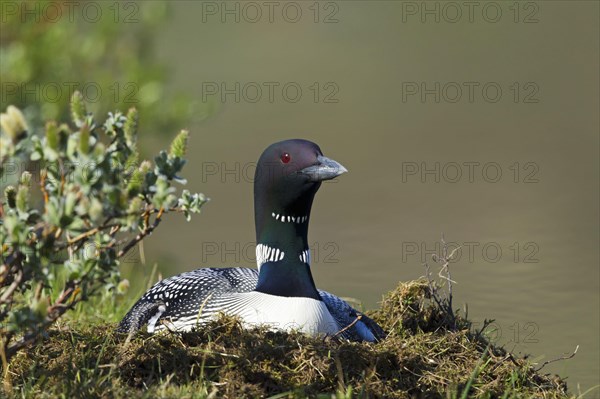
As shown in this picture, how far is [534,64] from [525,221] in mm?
7239

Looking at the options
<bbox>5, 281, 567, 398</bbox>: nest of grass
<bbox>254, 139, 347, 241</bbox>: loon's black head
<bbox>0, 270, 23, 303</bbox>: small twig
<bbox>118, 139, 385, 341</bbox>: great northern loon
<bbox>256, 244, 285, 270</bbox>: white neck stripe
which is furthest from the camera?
<bbox>256, 244, 285, 270</bbox>: white neck stripe

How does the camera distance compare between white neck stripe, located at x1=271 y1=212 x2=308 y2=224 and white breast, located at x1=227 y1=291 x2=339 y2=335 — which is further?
white neck stripe, located at x1=271 y1=212 x2=308 y2=224

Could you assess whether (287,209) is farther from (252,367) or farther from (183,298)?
(252,367)

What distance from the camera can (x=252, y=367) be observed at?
4.11 m

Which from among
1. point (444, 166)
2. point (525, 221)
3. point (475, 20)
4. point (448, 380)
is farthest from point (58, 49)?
point (475, 20)

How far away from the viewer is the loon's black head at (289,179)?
199 inches

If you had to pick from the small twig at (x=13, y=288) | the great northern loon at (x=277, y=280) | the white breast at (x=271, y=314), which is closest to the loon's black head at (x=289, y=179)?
the great northern loon at (x=277, y=280)

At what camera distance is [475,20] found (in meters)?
19.3

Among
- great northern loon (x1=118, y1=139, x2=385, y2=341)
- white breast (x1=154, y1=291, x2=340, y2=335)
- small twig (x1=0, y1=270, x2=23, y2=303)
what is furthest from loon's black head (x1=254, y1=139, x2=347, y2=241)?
small twig (x1=0, y1=270, x2=23, y2=303)

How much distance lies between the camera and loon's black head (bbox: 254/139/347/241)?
16.6ft

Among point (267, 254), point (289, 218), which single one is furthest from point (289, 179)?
point (267, 254)

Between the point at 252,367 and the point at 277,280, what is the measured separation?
1.07 metres

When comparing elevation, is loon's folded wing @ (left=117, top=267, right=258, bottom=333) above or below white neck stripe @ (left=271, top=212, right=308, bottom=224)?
below

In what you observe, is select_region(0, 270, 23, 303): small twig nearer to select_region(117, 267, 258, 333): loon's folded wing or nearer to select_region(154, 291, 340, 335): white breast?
select_region(154, 291, 340, 335): white breast
